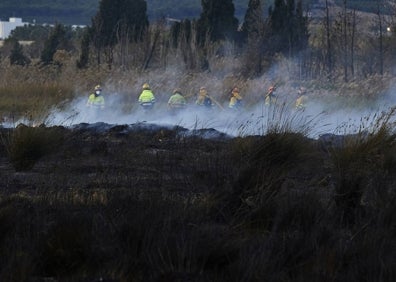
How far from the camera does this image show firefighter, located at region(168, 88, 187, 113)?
96.6ft

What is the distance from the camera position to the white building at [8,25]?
4181 inches

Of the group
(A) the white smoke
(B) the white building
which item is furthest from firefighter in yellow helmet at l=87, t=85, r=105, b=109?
(B) the white building

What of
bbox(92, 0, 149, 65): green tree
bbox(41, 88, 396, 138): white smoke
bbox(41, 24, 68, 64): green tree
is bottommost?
bbox(41, 88, 396, 138): white smoke

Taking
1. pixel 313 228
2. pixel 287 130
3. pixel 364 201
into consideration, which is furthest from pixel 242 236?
pixel 287 130

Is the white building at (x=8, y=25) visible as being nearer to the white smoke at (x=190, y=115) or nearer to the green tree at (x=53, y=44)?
the green tree at (x=53, y=44)

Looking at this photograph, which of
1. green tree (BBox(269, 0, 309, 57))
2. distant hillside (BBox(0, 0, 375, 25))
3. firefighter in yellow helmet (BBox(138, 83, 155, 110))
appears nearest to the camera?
firefighter in yellow helmet (BBox(138, 83, 155, 110))

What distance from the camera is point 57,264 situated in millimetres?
7180

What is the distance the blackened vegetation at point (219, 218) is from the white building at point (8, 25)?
3734 inches

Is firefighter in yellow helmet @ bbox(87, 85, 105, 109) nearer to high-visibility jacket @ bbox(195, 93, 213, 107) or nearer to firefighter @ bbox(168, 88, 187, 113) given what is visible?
firefighter @ bbox(168, 88, 187, 113)

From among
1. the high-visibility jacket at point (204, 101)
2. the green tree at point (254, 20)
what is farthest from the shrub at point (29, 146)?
the green tree at point (254, 20)

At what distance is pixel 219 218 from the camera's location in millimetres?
8867

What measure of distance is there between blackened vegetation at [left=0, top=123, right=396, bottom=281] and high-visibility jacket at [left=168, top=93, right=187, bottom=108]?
51.5 ft

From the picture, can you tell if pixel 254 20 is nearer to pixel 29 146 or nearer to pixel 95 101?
pixel 95 101

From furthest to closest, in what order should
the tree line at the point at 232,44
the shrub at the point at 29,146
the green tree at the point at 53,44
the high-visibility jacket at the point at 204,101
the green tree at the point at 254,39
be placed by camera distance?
the green tree at the point at 53,44 → the tree line at the point at 232,44 → the green tree at the point at 254,39 → the high-visibility jacket at the point at 204,101 → the shrub at the point at 29,146
